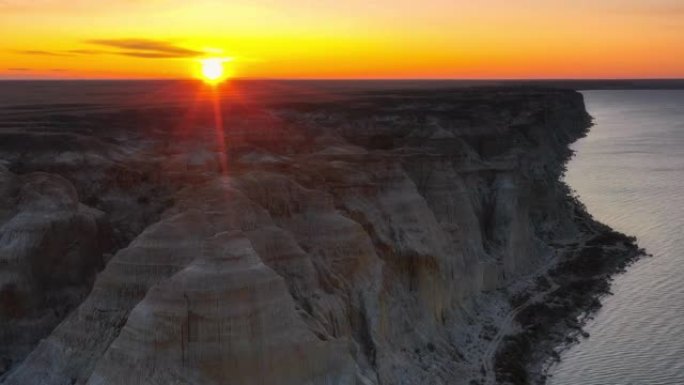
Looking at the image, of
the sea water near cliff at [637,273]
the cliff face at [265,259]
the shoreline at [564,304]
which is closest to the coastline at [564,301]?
the shoreline at [564,304]

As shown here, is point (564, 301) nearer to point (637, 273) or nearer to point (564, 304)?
point (564, 304)

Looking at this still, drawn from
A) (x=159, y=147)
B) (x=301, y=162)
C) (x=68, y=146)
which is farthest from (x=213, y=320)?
(x=159, y=147)

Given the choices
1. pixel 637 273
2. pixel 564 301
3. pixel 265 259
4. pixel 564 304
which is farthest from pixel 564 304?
pixel 265 259

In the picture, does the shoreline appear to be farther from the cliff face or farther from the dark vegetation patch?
the cliff face

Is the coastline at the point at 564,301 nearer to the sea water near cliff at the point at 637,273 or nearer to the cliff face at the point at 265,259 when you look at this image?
the sea water near cliff at the point at 637,273

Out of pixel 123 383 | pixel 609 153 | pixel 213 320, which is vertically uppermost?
pixel 213 320

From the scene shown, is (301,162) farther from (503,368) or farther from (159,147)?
(159,147)
